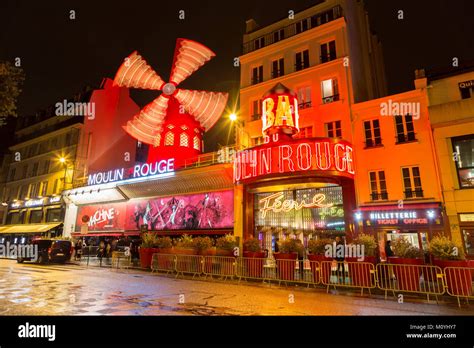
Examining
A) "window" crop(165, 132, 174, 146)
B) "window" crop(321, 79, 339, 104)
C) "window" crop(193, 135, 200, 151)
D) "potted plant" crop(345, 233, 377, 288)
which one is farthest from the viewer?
"window" crop(193, 135, 200, 151)

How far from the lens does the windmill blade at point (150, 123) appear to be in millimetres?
25094

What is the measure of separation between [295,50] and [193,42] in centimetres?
903

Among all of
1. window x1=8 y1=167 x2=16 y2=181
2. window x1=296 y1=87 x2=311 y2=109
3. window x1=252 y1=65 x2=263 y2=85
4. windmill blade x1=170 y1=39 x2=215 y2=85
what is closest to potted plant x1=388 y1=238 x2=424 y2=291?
window x1=296 y1=87 x2=311 y2=109

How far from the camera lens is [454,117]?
13.5 m

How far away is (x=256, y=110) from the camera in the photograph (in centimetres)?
1969

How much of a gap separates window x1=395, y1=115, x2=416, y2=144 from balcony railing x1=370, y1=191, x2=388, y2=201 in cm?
276

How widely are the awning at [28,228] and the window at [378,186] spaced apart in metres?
29.1

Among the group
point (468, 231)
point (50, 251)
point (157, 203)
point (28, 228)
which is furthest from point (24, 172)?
point (468, 231)

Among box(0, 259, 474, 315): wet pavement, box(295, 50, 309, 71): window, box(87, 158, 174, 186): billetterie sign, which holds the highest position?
box(295, 50, 309, 71): window

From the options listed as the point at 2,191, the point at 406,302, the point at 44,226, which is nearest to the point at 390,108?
the point at 406,302

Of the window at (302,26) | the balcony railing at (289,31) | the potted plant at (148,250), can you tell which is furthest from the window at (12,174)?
the window at (302,26)

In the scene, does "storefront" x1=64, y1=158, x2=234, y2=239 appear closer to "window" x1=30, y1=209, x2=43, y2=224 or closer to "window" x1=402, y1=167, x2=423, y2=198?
"window" x1=30, y1=209, x2=43, y2=224

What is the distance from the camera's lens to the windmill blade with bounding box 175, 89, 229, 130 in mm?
23312

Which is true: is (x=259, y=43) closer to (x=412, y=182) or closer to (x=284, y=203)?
(x=284, y=203)
